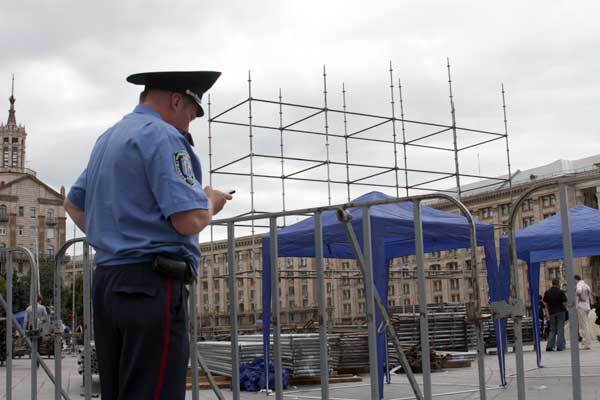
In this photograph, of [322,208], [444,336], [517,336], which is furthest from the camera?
[444,336]

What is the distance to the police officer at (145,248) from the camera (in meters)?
2.75

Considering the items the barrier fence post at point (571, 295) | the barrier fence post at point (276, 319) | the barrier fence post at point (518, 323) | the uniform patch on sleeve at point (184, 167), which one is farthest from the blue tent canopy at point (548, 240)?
the uniform patch on sleeve at point (184, 167)

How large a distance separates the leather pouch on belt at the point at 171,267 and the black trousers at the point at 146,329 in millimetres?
22

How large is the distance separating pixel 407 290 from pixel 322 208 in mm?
76716

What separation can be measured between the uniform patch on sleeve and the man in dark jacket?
13.7 m

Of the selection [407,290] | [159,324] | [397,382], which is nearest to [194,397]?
[159,324]

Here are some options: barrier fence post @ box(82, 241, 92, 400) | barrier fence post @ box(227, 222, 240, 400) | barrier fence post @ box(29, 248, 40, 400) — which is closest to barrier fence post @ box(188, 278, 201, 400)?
barrier fence post @ box(227, 222, 240, 400)

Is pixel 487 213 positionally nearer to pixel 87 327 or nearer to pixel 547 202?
pixel 547 202

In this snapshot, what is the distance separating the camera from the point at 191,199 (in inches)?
108

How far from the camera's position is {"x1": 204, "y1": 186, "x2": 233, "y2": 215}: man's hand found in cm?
308

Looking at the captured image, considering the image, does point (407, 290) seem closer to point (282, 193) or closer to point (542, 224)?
point (282, 193)

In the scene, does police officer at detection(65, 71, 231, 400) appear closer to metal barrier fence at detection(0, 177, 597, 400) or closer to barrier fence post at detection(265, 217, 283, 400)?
metal barrier fence at detection(0, 177, 597, 400)

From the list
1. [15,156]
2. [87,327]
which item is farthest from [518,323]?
[15,156]

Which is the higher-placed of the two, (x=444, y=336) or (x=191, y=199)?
(x=191, y=199)
